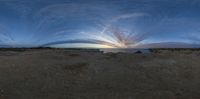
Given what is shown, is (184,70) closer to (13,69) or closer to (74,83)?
(74,83)

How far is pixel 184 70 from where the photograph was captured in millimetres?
22484

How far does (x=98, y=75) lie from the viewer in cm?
2192

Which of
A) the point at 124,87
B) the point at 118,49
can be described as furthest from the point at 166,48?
the point at 124,87

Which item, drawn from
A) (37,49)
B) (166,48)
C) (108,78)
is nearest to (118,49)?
(166,48)

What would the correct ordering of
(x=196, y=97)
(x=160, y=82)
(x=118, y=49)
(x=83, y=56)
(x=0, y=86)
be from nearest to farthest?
(x=196, y=97) < (x=0, y=86) < (x=160, y=82) < (x=83, y=56) < (x=118, y=49)

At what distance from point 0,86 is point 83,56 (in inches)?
289

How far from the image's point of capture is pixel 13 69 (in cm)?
2202

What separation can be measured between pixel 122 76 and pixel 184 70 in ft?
11.1

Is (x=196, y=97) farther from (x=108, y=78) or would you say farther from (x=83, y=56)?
(x=83, y=56)

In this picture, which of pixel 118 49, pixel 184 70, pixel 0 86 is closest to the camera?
pixel 0 86

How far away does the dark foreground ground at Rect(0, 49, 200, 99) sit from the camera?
61.3 feet

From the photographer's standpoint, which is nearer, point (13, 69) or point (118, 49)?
point (13, 69)

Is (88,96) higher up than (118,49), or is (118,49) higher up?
(118,49)

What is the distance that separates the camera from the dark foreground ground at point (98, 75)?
18672 mm
